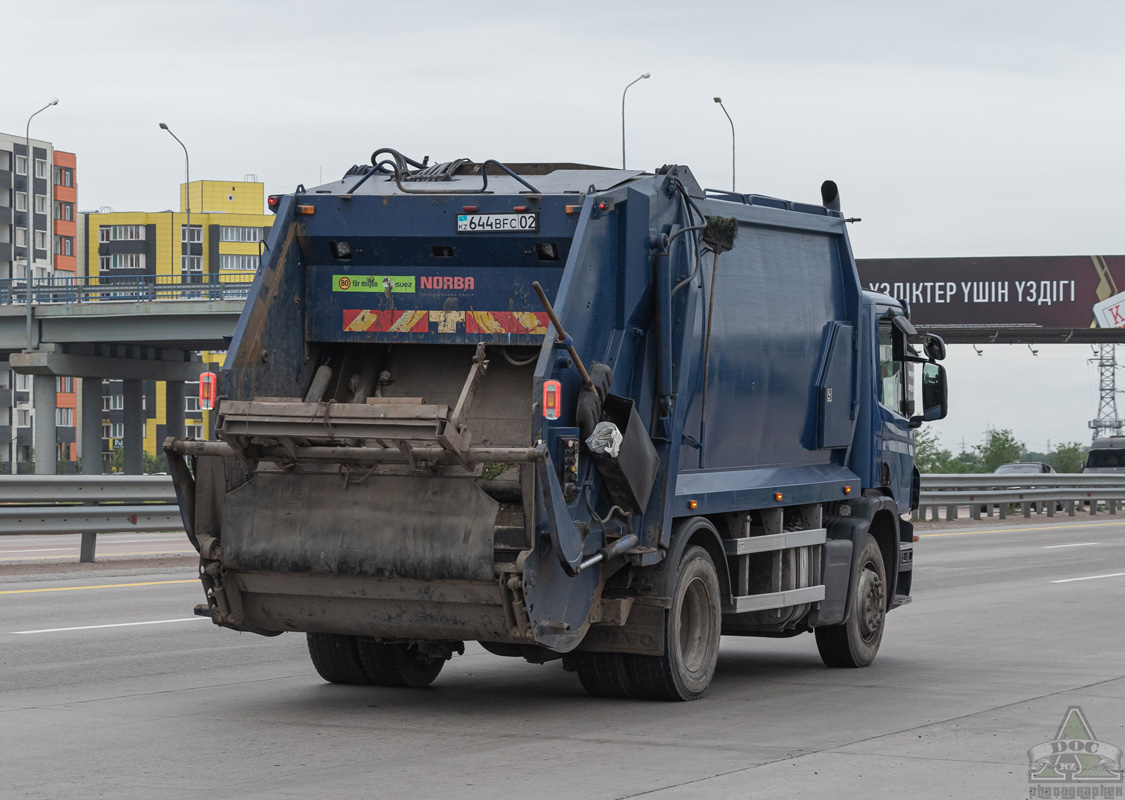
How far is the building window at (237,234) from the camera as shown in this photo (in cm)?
14688

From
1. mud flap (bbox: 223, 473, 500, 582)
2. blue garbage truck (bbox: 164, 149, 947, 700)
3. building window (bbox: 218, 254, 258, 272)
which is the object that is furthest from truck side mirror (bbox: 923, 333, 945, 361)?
building window (bbox: 218, 254, 258, 272)

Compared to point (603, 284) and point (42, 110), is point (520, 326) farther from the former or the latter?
point (42, 110)

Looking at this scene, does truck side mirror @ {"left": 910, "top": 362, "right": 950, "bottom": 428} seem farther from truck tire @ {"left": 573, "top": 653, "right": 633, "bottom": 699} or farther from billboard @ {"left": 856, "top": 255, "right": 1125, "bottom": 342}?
billboard @ {"left": 856, "top": 255, "right": 1125, "bottom": 342}

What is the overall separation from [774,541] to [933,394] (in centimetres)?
321

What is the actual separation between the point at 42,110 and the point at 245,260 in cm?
9730

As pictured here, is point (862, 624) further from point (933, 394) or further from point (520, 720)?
point (520, 720)

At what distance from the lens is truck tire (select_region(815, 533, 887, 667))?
1208 cm

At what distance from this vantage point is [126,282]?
188 feet

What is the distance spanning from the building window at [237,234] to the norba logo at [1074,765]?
462ft

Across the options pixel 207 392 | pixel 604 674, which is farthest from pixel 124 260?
pixel 604 674

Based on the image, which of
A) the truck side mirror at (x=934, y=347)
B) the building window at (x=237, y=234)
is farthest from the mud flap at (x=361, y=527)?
the building window at (x=237, y=234)

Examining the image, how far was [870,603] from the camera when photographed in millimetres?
12438

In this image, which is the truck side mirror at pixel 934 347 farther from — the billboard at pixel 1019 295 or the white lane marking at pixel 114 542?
the billboard at pixel 1019 295

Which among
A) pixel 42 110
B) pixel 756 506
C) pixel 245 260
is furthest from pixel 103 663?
pixel 245 260
